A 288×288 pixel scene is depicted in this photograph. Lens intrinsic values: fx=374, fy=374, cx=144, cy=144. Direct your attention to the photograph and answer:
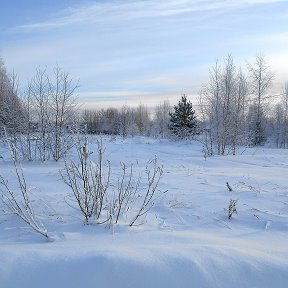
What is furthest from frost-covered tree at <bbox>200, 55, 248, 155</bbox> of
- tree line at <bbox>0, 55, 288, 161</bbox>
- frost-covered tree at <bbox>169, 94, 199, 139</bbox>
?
frost-covered tree at <bbox>169, 94, 199, 139</bbox>

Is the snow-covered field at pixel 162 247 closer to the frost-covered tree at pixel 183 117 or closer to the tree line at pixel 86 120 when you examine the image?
the tree line at pixel 86 120

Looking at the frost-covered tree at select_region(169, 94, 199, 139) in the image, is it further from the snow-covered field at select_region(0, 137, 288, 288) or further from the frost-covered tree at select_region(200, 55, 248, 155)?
the snow-covered field at select_region(0, 137, 288, 288)

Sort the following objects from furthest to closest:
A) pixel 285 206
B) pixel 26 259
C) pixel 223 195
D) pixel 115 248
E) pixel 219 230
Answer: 1. pixel 223 195
2. pixel 285 206
3. pixel 219 230
4. pixel 115 248
5. pixel 26 259

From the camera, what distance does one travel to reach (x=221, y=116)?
869 inches

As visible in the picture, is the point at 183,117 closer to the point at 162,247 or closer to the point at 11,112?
the point at 11,112

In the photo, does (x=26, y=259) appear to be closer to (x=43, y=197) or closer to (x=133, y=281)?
(x=133, y=281)

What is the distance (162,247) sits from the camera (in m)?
3.40

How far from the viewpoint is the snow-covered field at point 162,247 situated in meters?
2.90

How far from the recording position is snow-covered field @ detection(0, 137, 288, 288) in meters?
2.90

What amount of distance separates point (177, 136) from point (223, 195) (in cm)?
2919

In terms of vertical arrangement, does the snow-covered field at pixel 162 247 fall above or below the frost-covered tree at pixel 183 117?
below

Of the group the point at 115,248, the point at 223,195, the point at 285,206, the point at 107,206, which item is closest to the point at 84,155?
the point at 107,206

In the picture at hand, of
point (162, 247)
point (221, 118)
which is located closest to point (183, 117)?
point (221, 118)

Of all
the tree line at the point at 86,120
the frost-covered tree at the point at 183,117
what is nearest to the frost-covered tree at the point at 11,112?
the tree line at the point at 86,120
